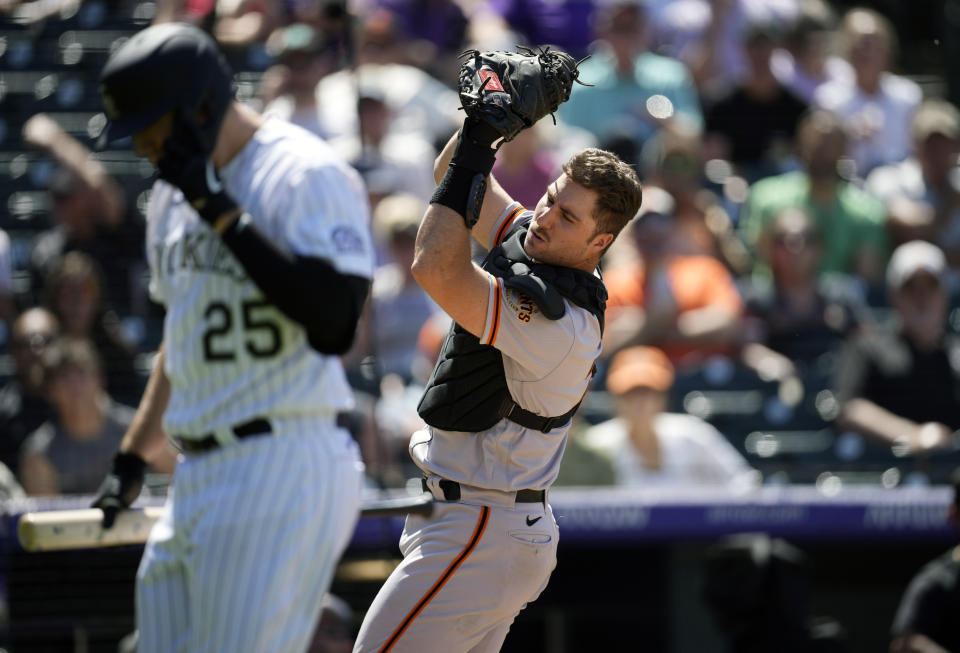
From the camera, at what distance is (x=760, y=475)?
6590mm

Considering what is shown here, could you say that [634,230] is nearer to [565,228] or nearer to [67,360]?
[67,360]

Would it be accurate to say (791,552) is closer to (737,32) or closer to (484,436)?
(484,436)

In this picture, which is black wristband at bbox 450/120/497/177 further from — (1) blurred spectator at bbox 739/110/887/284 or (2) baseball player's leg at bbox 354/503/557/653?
(1) blurred spectator at bbox 739/110/887/284

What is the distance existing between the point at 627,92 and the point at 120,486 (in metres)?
5.68

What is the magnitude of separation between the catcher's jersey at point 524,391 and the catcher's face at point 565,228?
0.13 meters

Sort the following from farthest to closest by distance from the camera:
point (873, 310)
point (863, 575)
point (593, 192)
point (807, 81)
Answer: point (807, 81) < point (873, 310) < point (863, 575) < point (593, 192)

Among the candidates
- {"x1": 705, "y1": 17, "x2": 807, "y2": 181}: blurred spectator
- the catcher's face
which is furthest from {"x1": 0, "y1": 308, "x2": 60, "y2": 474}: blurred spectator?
{"x1": 705, "y1": 17, "x2": 807, "y2": 181}: blurred spectator

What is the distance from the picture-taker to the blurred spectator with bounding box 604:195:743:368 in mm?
7191

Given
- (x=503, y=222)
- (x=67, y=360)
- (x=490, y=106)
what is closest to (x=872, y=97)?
(x=67, y=360)

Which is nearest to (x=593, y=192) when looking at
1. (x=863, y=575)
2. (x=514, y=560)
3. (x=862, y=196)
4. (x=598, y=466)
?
(x=514, y=560)

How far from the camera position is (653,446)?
6.54 metres

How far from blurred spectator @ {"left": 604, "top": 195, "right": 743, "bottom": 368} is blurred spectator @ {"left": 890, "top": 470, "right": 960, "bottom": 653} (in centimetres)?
207

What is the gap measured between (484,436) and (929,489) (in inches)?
138

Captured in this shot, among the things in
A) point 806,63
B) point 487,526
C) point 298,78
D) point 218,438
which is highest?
point 218,438
